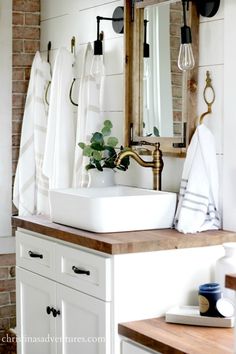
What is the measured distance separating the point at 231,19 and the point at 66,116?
1.28m

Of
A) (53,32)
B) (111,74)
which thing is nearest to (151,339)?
(111,74)

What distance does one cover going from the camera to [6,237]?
4.26 meters

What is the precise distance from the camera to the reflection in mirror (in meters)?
3.16

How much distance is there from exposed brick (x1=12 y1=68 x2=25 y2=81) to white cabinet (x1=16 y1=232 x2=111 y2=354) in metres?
1.25

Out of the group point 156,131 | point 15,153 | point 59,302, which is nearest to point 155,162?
point 156,131

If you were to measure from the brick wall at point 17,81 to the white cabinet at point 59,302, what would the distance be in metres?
0.83

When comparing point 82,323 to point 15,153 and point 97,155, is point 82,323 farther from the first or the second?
point 15,153

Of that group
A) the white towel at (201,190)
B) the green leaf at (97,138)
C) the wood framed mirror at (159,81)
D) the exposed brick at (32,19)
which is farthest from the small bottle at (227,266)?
the exposed brick at (32,19)

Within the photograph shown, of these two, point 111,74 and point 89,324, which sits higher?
point 111,74

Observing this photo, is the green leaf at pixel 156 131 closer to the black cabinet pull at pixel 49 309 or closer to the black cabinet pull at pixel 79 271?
the black cabinet pull at pixel 79 271

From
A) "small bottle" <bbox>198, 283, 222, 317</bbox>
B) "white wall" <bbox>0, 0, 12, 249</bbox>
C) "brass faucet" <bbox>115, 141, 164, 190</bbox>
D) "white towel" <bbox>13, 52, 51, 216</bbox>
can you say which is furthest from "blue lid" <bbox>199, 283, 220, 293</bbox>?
"white wall" <bbox>0, 0, 12, 249</bbox>

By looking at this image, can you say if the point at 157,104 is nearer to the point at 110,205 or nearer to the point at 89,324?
the point at 110,205

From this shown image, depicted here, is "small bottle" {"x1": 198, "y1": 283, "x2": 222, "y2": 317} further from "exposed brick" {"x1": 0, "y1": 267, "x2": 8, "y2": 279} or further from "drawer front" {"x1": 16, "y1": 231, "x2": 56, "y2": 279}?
"exposed brick" {"x1": 0, "y1": 267, "x2": 8, "y2": 279}

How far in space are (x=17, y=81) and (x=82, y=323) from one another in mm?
1864
